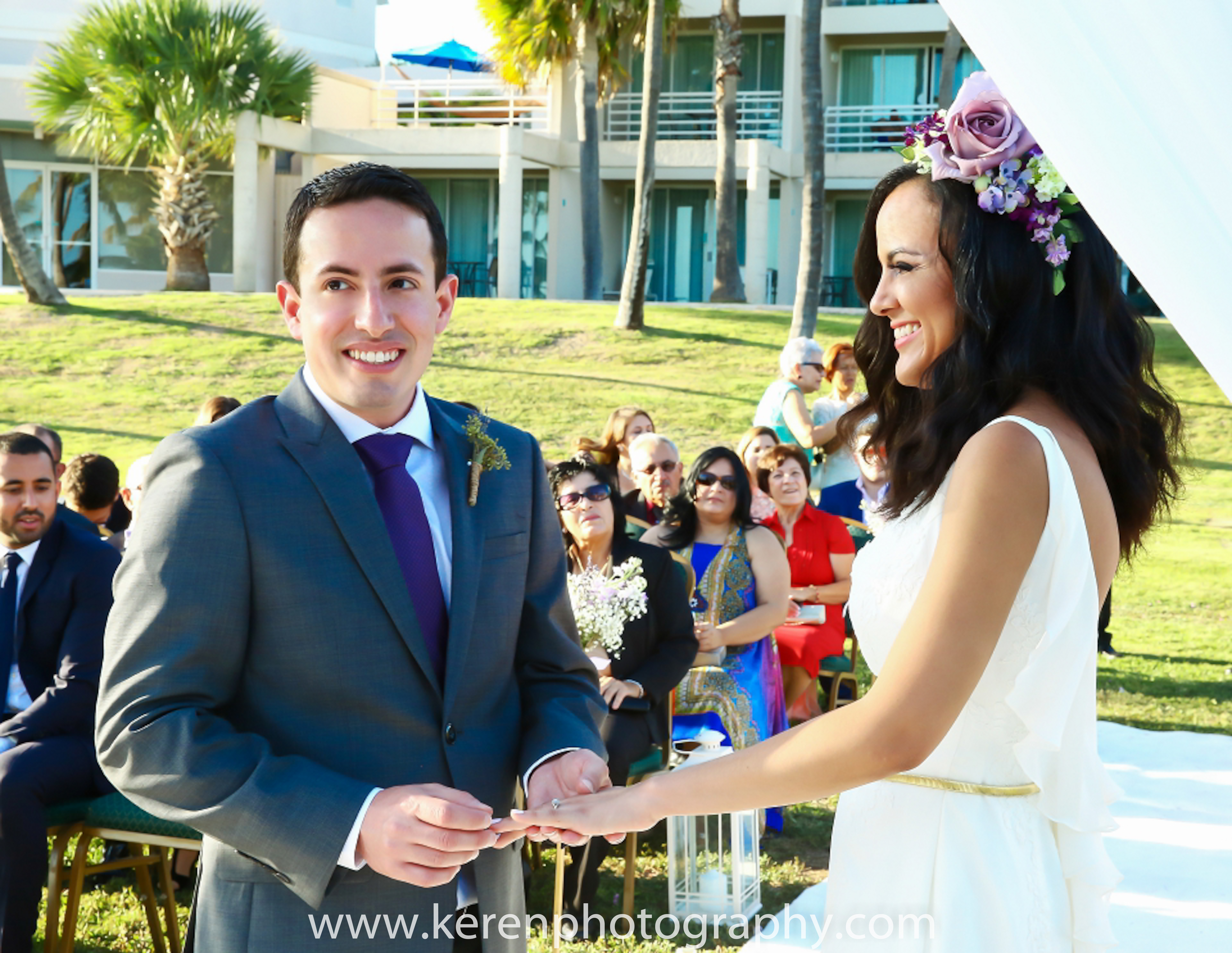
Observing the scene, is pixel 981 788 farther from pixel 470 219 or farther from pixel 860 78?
pixel 860 78

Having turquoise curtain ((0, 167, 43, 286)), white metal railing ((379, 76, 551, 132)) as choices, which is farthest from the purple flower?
turquoise curtain ((0, 167, 43, 286))

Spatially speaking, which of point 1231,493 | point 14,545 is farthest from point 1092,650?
point 1231,493

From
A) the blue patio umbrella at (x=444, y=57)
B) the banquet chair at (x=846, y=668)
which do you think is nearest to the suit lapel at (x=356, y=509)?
the banquet chair at (x=846, y=668)

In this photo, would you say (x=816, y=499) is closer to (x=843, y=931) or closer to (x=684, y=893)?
(x=684, y=893)

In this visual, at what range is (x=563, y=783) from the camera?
2.28 m

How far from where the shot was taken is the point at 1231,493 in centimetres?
1634

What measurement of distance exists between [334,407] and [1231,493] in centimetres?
1662

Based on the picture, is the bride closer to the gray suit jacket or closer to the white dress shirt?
the gray suit jacket

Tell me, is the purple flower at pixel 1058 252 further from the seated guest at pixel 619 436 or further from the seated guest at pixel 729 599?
the seated guest at pixel 619 436

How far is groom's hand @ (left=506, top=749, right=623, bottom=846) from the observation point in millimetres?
2258

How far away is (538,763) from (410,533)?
500mm

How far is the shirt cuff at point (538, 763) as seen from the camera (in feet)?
7.48

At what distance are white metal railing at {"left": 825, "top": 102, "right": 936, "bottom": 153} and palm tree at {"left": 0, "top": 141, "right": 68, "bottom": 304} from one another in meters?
17.3

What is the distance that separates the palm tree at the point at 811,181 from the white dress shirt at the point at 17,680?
14645mm
